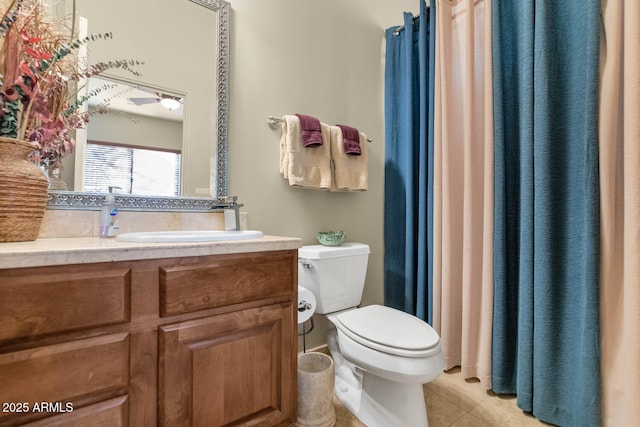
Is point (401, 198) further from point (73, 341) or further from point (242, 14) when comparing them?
point (73, 341)

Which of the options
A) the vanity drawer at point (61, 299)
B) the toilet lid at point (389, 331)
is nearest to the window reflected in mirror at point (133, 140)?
the vanity drawer at point (61, 299)

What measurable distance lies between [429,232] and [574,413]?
3.16 ft

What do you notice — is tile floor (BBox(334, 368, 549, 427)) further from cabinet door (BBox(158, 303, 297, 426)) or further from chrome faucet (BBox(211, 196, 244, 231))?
chrome faucet (BBox(211, 196, 244, 231))

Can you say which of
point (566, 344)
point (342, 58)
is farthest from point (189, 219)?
point (566, 344)

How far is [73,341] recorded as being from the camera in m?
0.71

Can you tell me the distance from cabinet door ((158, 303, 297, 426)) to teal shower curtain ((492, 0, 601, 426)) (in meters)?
1.04

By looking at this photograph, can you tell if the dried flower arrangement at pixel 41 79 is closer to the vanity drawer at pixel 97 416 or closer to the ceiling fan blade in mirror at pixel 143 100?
the ceiling fan blade in mirror at pixel 143 100

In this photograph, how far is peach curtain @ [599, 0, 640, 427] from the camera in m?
1.06

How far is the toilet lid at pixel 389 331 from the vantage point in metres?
1.08

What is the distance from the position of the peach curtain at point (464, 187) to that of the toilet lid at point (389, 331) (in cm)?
44

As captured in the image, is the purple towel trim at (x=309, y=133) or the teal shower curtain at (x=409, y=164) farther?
the teal shower curtain at (x=409, y=164)

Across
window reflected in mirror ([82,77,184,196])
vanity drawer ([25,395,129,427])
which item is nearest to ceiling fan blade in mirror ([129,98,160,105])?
window reflected in mirror ([82,77,184,196])

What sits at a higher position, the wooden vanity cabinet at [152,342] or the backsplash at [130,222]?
the backsplash at [130,222]

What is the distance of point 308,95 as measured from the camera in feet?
5.73
